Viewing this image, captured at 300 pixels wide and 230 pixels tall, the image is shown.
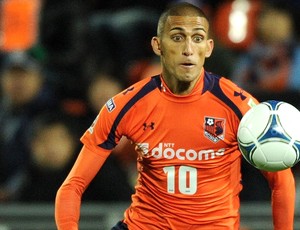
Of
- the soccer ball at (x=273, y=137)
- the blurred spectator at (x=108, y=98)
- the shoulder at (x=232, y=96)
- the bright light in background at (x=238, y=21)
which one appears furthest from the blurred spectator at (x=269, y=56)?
the soccer ball at (x=273, y=137)

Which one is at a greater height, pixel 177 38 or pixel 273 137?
pixel 177 38

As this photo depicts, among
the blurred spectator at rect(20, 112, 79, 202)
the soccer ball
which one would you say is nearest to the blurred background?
the blurred spectator at rect(20, 112, 79, 202)

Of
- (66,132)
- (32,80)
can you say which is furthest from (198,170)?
(32,80)

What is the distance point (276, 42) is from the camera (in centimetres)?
786

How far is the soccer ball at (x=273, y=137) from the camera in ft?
14.1

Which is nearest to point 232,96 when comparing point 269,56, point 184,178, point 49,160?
point 184,178

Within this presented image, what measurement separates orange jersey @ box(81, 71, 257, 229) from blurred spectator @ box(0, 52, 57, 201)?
2750 millimetres

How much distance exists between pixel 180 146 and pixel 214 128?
0.18m

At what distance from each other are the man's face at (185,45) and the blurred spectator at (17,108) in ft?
9.86

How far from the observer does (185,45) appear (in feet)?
14.6

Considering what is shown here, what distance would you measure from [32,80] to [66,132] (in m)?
0.78

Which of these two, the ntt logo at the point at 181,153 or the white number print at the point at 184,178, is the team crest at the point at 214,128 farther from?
the white number print at the point at 184,178

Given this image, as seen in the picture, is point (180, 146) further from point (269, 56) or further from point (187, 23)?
point (269, 56)

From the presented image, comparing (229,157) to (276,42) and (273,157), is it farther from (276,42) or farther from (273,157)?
(276,42)
